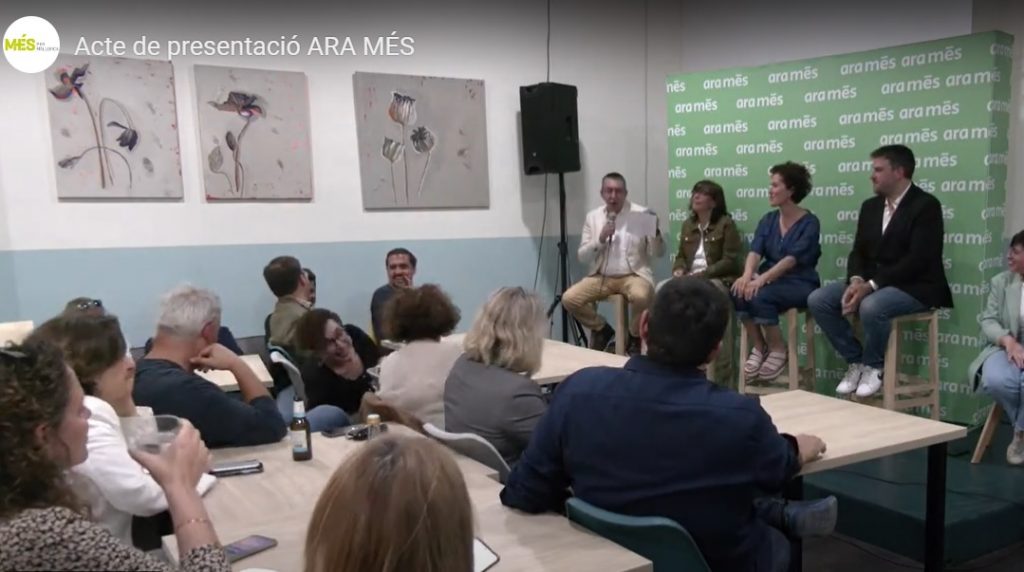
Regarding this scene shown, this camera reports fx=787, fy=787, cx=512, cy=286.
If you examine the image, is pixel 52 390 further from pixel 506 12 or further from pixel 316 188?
pixel 506 12

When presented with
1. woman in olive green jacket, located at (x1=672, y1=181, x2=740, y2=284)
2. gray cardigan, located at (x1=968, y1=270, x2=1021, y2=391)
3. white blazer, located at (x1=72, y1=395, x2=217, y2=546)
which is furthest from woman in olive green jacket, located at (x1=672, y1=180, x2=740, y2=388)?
white blazer, located at (x1=72, y1=395, x2=217, y2=546)

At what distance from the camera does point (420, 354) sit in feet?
9.37

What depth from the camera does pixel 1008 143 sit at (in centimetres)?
465

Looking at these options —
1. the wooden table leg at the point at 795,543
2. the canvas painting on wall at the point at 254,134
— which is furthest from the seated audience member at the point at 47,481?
the canvas painting on wall at the point at 254,134

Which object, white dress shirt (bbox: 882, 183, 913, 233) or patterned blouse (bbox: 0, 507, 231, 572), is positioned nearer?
patterned blouse (bbox: 0, 507, 231, 572)

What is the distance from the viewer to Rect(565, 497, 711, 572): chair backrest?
167 centimetres

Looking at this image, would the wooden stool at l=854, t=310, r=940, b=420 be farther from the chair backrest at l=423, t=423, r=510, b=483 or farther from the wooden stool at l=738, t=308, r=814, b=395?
the chair backrest at l=423, t=423, r=510, b=483

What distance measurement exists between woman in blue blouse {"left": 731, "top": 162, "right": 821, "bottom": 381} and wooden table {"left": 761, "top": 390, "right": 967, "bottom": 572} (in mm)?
2222

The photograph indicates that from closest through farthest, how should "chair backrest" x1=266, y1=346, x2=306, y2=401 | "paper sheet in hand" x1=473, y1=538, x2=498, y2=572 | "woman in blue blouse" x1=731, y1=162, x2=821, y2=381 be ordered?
1. "paper sheet in hand" x1=473, y1=538, x2=498, y2=572
2. "chair backrest" x1=266, y1=346, x2=306, y2=401
3. "woman in blue blouse" x1=731, y1=162, x2=821, y2=381

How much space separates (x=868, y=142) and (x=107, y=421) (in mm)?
4649

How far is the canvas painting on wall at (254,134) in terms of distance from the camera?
5.22 m

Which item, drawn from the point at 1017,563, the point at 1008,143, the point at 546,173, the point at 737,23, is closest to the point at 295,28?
the point at 546,173

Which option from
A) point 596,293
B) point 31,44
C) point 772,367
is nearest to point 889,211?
point 772,367

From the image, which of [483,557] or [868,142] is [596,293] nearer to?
[868,142]
